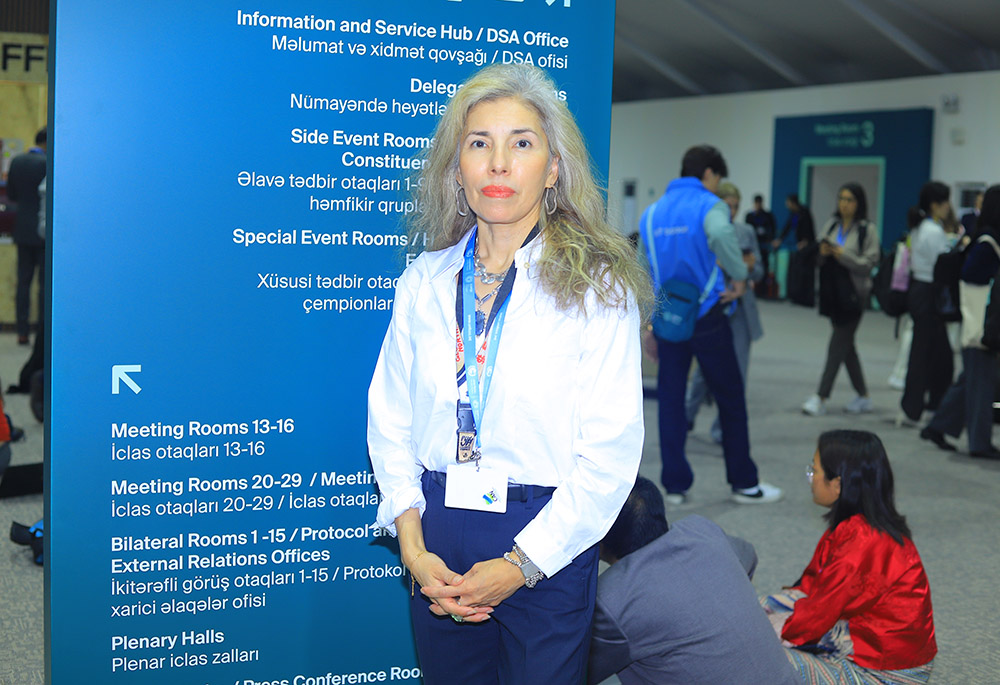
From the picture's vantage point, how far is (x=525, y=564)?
1542 millimetres

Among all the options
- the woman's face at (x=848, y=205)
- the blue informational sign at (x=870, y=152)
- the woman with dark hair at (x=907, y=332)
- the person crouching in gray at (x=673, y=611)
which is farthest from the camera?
the blue informational sign at (x=870, y=152)

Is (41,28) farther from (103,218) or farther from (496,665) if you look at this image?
(496,665)

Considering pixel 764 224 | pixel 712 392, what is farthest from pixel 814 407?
pixel 764 224

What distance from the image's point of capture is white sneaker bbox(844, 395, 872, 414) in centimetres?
681

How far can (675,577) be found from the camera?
1971 mm

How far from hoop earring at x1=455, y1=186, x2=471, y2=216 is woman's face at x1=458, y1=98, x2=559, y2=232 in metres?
0.14

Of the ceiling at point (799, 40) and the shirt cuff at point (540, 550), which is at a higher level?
the ceiling at point (799, 40)

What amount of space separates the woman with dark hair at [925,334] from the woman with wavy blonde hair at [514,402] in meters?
5.05

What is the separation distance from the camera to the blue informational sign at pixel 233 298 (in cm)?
202

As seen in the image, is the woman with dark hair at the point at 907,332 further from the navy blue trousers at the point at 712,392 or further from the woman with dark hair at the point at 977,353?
the navy blue trousers at the point at 712,392

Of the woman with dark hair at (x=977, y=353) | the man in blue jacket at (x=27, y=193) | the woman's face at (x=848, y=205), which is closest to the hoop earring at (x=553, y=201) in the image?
the woman with dark hair at (x=977, y=353)

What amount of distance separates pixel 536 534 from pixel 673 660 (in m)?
0.65

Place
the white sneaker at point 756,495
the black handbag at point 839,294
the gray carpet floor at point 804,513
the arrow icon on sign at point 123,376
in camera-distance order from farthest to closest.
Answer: the black handbag at point 839,294
the white sneaker at point 756,495
the gray carpet floor at point 804,513
the arrow icon on sign at point 123,376

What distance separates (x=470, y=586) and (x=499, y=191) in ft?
2.06
